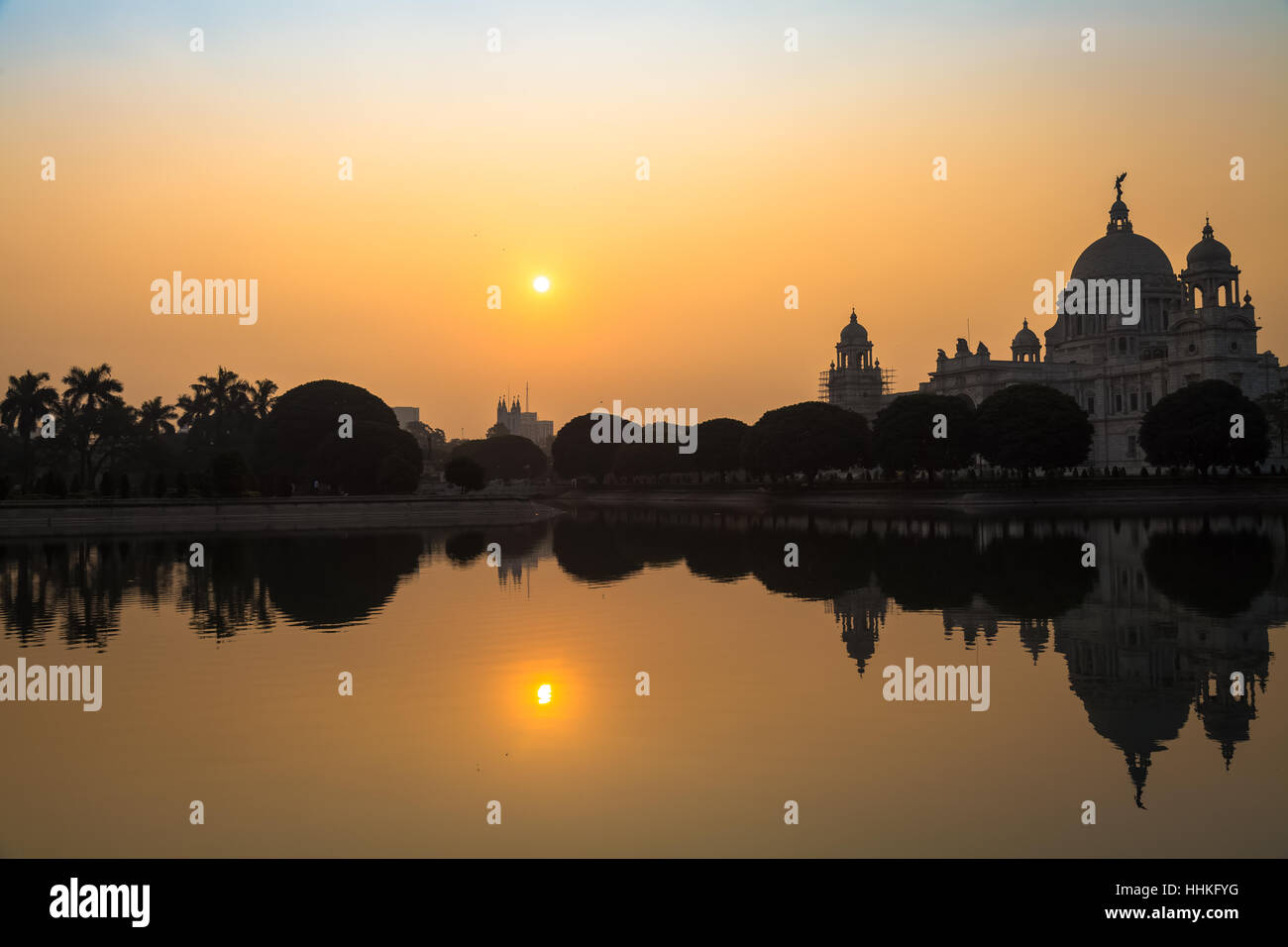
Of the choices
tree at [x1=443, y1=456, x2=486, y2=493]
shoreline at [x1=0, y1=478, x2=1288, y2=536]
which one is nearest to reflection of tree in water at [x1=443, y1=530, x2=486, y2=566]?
shoreline at [x1=0, y1=478, x2=1288, y2=536]

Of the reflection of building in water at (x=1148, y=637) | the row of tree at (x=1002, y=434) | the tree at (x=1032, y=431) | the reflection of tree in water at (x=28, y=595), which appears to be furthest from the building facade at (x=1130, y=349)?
the reflection of tree in water at (x=28, y=595)

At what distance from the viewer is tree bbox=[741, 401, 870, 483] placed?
96875 millimetres

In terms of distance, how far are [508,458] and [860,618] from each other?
15713cm

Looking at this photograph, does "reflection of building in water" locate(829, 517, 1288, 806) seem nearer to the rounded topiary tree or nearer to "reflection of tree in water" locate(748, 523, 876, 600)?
"reflection of tree in water" locate(748, 523, 876, 600)

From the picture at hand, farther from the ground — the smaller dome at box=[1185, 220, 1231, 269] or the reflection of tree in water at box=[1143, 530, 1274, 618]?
the smaller dome at box=[1185, 220, 1231, 269]

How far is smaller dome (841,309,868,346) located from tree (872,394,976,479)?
219 ft

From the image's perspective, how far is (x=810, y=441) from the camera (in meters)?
97.0

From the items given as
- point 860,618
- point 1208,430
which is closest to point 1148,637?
point 860,618

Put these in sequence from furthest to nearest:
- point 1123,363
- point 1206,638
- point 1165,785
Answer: point 1123,363 → point 1206,638 → point 1165,785

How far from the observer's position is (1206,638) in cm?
2003
